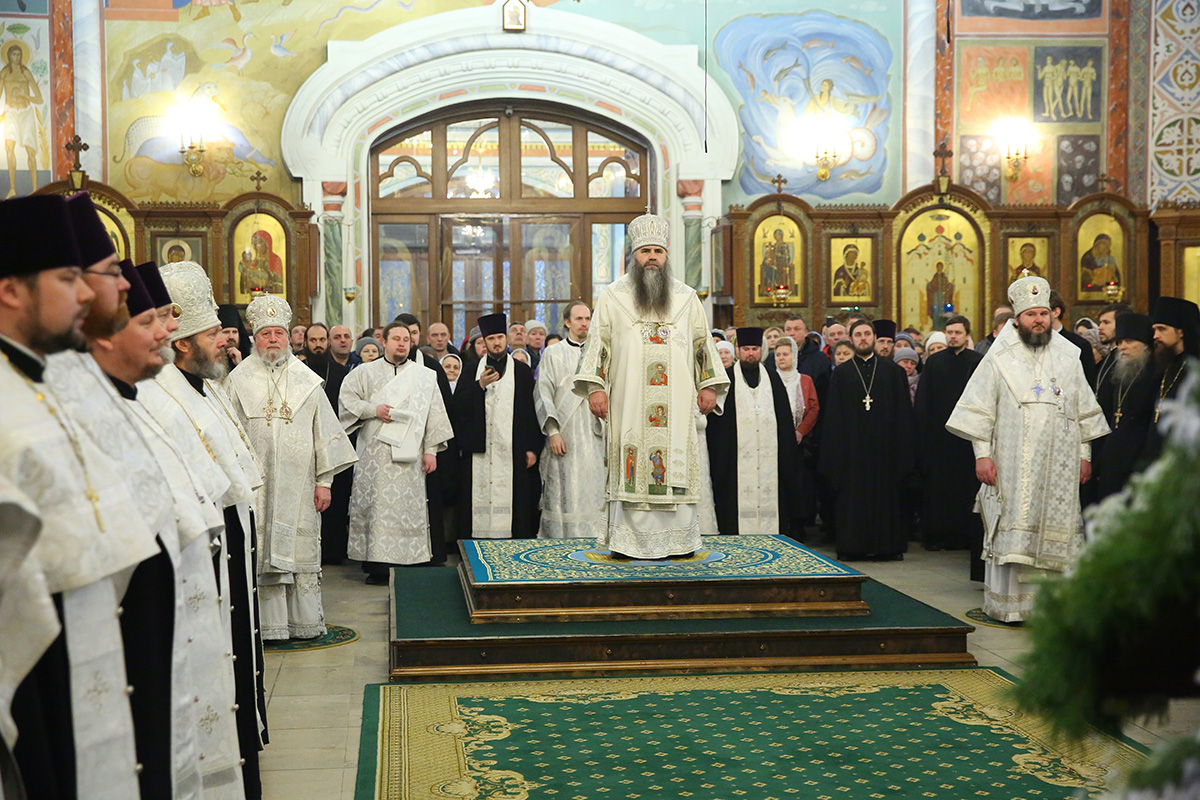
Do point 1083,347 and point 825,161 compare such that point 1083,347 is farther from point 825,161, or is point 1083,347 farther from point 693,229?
point 693,229

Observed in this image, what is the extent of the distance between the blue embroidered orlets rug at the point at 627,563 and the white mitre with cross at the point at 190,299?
232 centimetres

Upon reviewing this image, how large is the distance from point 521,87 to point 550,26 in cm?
78

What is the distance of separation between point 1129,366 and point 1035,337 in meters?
0.57

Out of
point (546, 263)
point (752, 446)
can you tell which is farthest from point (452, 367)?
point (546, 263)

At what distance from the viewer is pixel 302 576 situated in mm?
6645

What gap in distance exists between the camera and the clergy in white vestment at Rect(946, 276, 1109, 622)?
695cm

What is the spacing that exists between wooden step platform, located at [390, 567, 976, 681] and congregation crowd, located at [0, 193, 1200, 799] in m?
0.98

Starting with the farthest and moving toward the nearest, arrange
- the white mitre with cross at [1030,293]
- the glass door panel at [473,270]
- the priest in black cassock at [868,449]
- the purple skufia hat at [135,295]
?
1. the glass door panel at [473,270]
2. the priest in black cassock at [868,449]
3. the white mitre with cross at [1030,293]
4. the purple skufia hat at [135,295]

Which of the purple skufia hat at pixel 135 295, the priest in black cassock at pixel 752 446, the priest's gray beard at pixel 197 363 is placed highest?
the purple skufia hat at pixel 135 295

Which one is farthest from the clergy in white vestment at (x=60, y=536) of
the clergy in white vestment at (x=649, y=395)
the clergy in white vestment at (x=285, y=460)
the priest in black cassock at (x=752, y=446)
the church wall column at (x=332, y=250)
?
the church wall column at (x=332, y=250)

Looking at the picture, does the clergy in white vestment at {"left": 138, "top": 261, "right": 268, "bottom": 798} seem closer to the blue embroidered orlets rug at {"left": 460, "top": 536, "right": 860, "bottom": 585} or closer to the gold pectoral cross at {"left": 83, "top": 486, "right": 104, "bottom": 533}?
the gold pectoral cross at {"left": 83, "top": 486, "right": 104, "bottom": 533}

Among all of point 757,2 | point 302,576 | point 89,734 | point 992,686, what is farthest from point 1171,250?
point 89,734

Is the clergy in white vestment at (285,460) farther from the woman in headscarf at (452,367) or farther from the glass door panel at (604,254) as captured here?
the glass door panel at (604,254)

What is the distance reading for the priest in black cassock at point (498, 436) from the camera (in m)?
9.28
